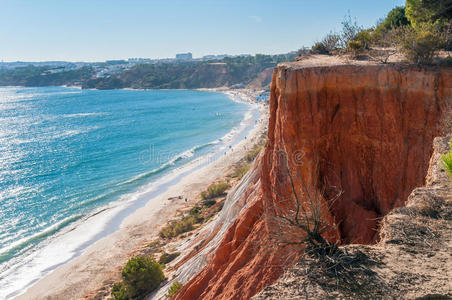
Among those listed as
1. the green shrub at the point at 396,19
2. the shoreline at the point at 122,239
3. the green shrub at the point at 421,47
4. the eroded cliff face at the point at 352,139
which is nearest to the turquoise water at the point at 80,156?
the shoreline at the point at 122,239

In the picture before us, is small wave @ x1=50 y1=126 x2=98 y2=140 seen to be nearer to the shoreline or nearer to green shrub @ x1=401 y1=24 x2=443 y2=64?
the shoreline

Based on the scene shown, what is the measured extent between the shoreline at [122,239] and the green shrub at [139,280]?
202 inches

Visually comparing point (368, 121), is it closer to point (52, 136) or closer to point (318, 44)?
point (318, 44)

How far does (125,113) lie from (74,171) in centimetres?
6373

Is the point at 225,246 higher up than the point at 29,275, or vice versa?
the point at 225,246

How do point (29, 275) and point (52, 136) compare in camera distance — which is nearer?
point (29, 275)

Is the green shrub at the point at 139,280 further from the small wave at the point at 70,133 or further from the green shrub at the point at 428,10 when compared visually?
the small wave at the point at 70,133

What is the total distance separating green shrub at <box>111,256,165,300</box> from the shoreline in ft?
16.8

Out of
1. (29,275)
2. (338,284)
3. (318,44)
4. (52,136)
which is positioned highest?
(318,44)

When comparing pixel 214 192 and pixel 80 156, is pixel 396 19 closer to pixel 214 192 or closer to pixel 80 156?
pixel 214 192

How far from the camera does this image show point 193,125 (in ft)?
301

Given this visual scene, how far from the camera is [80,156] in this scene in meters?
63.7

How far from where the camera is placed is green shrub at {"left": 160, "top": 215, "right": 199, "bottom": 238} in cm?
3092

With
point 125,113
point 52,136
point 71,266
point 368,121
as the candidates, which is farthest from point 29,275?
point 125,113
